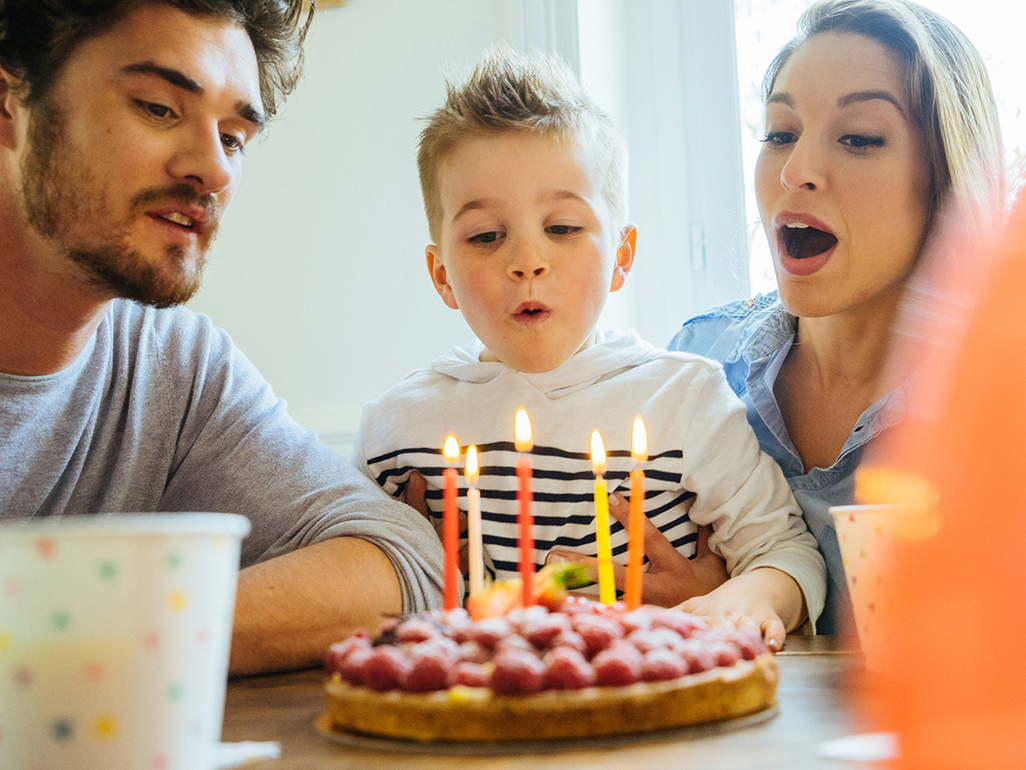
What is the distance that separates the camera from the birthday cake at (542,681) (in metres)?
0.54

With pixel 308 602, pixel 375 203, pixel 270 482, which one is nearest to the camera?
pixel 308 602

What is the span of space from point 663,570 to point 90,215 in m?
0.91

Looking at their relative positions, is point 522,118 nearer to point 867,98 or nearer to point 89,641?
point 867,98

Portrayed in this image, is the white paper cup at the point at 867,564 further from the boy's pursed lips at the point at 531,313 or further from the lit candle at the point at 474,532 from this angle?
the boy's pursed lips at the point at 531,313

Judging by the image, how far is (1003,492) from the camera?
0.76 feet

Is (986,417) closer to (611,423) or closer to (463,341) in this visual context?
(611,423)

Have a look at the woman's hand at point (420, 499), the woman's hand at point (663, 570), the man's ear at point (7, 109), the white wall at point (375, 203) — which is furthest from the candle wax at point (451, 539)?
the white wall at point (375, 203)

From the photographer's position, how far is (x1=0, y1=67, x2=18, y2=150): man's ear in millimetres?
1319

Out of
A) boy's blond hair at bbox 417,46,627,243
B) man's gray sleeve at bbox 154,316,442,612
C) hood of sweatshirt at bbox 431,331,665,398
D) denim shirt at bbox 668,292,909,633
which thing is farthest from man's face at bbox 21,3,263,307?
denim shirt at bbox 668,292,909,633

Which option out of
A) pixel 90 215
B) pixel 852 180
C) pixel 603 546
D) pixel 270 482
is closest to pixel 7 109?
pixel 90 215

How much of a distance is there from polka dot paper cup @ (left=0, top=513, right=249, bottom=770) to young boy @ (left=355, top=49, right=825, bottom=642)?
891mm

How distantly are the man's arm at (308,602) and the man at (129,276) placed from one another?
0.08m

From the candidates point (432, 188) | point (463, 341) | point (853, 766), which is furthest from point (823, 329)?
point (853, 766)

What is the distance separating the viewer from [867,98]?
4.25ft
